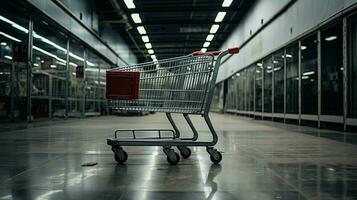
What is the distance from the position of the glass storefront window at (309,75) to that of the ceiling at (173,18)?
23.9 feet

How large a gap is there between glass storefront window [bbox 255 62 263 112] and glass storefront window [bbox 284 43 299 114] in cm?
452

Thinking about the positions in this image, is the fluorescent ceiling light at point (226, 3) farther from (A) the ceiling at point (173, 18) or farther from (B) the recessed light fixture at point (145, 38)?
(B) the recessed light fixture at point (145, 38)

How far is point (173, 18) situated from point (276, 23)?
7.77 metres

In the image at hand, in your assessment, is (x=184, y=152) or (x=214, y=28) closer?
(x=184, y=152)

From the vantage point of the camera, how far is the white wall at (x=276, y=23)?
34.7 feet

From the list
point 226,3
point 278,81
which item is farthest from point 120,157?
point 226,3

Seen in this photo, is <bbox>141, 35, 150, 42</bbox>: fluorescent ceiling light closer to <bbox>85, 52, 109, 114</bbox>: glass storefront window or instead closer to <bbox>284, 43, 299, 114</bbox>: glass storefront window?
<bbox>85, 52, 109, 114</bbox>: glass storefront window

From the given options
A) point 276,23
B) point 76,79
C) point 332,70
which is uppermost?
point 276,23

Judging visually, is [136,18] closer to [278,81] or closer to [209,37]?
[209,37]

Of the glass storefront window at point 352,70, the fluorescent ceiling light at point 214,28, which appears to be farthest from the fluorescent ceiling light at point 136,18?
the glass storefront window at point 352,70

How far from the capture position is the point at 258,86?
793 inches

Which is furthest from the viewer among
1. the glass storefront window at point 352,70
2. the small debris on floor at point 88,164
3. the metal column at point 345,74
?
the metal column at point 345,74

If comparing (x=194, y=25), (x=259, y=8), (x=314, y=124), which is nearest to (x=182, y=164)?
(x=314, y=124)

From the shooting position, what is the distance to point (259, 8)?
1847 cm
